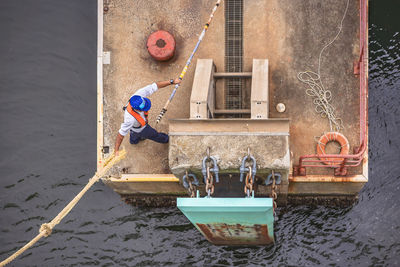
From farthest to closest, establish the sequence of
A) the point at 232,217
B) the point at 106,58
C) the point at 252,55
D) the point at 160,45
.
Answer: the point at 106,58 < the point at 252,55 < the point at 160,45 < the point at 232,217

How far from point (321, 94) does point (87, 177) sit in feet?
22.7

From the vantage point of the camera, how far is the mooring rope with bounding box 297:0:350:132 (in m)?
9.82

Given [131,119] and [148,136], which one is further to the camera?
[148,136]

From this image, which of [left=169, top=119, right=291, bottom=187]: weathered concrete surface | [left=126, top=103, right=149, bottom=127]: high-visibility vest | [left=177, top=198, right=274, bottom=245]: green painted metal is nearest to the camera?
[left=177, top=198, right=274, bottom=245]: green painted metal

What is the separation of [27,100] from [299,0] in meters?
8.15

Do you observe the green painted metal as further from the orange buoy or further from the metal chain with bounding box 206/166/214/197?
the orange buoy

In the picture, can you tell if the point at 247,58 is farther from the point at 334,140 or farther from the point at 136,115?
the point at 136,115

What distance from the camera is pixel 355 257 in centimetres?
1107

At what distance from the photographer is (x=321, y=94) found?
9.93m

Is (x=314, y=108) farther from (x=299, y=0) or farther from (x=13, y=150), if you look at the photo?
(x=13, y=150)

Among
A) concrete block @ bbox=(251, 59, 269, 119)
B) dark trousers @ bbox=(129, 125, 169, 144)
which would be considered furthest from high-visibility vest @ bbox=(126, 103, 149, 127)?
concrete block @ bbox=(251, 59, 269, 119)

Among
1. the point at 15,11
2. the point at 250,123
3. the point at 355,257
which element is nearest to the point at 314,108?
the point at 250,123

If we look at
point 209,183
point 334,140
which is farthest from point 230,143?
point 334,140

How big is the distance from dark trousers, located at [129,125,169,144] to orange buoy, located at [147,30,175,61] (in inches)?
75.7
